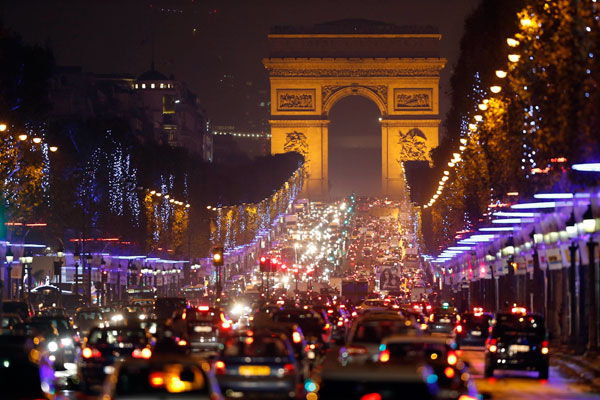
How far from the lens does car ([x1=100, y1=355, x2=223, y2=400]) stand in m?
16.3

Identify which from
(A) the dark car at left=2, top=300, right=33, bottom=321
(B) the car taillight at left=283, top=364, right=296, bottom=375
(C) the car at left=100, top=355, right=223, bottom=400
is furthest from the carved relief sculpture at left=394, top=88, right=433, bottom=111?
(C) the car at left=100, top=355, right=223, bottom=400

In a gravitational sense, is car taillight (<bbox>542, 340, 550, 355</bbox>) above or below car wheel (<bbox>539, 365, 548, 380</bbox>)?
above

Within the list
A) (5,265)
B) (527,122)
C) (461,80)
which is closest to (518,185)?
(527,122)

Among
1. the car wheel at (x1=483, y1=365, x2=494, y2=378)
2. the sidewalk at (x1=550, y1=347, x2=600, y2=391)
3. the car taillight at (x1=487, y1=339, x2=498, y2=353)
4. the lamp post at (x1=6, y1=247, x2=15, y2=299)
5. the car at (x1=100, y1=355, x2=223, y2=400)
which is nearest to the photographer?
the car at (x1=100, y1=355, x2=223, y2=400)

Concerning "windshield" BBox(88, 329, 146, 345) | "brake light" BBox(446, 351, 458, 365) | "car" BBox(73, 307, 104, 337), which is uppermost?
"car" BBox(73, 307, 104, 337)

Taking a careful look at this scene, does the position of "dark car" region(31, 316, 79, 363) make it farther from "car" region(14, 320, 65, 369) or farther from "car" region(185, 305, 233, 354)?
"car" region(185, 305, 233, 354)

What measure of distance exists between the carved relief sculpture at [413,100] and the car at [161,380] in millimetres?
166198

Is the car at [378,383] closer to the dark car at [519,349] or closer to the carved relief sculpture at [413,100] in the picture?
the dark car at [519,349]

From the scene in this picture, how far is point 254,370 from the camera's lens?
23141 millimetres

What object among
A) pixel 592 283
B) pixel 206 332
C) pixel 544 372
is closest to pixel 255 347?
pixel 544 372

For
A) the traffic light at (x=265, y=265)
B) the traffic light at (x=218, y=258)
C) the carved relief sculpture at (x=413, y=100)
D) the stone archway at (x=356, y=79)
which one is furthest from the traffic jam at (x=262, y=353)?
the carved relief sculpture at (x=413, y=100)

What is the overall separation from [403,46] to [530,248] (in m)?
121

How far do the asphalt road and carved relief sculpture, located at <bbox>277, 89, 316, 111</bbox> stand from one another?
461ft

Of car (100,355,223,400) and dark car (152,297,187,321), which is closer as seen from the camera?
car (100,355,223,400)
